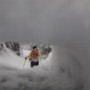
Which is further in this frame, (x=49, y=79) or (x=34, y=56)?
(x=34, y=56)

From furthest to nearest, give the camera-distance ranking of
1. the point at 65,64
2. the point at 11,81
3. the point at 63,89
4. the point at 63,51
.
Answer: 1. the point at 63,51
2. the point at 65,64
3. the point at 11,81
4. the point at 63,89

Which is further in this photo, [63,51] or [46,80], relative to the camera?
[63,51]

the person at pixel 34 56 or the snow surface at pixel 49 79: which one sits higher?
the person at pixel 34 56

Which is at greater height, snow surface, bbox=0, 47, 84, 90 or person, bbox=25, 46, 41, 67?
person, bbox=25, 46, 41, 67

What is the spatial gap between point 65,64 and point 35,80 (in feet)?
5.88

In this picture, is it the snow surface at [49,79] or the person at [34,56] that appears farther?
the person at [34,56]

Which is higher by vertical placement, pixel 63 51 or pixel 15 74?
pixel 63 51

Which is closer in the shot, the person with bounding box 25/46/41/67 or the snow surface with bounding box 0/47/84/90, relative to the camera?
the snow surface with bounding box 0/47/84/90

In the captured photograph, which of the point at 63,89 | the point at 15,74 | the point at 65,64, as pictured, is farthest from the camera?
the point at 65,64

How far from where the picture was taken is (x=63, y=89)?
→ 328 inches

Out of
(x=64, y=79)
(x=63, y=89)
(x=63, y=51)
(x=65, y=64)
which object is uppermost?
(x=63, y=51)

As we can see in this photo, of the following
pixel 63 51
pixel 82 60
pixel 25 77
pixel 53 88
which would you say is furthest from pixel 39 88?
pixel 63 51

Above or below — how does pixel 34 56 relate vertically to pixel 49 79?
above

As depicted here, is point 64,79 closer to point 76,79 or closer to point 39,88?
point 76,79
